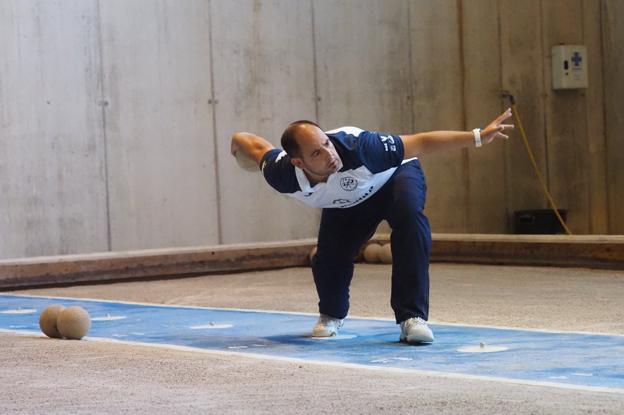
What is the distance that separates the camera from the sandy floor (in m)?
3.65

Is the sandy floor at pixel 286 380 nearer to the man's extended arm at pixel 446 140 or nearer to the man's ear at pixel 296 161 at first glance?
the man's ear at pixel 296 161

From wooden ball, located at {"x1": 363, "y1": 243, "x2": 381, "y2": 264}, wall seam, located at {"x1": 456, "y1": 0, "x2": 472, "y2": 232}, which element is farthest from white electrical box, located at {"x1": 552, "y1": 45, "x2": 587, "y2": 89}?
wooden ball, located at {"x1": 363, "y1": 243, "x2": 381, "y2": 264}

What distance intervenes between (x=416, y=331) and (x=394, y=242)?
0.44m

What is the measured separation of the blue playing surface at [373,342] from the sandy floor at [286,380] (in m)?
Answer: 0.29

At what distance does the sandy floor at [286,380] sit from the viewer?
365 cm

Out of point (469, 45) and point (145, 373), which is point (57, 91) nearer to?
point (469, 45)

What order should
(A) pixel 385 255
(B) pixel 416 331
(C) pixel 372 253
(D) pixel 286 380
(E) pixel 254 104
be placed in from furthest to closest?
(E) pixel 254 104
(C) pixel 372 253
(A) pixel 385 255
(B) pixel 416 331
(D) pixel 286 380

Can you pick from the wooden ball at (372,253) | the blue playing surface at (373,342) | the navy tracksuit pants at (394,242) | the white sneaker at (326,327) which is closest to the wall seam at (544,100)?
the wooden ball at (372,253)

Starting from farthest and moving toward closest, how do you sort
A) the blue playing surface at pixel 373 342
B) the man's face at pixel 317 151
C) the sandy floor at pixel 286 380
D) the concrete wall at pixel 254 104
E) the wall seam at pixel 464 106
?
1. the wall seam at pixel 464 106
2. the concrete wall at pixel 254 104
3. the man's face at pixel 317 151
4. the blue playing surface at pixel 373 342
5. the sandy floor at pixel 286 380

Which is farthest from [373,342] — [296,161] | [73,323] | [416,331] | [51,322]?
[51,322]

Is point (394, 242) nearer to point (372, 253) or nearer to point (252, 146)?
point (252, 146)

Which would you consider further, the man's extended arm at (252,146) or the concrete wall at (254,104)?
the concrete wall at (254,104)

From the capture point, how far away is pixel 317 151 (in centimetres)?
506

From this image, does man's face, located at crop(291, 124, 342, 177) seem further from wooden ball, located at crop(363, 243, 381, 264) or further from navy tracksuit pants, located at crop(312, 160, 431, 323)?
wooden ball, located at crop(363, 243, 381, 264)
